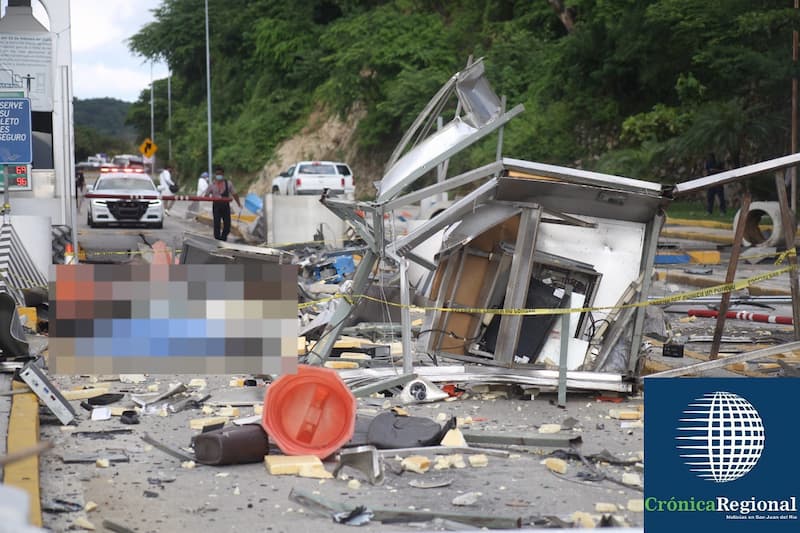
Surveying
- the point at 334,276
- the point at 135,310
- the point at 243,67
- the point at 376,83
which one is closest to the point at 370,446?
the point at 135,310

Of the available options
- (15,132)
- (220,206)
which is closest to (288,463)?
(15,132)

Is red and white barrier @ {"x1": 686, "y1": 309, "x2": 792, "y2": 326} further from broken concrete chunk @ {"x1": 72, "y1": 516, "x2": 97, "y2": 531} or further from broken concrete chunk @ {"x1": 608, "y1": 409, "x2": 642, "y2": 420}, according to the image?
broken concrete chunk @ {"x1": 72, "y1": 516, "x2": 97, "y2": 531}

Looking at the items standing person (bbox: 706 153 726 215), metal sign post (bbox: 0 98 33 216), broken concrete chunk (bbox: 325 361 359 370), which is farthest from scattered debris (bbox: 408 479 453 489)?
standing person (bbox: 706 153 726 215)

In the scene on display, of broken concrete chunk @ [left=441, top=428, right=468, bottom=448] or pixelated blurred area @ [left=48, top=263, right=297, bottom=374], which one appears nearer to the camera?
broken concrete chunk @ [left=441, top=428, right=468, bottom=448]

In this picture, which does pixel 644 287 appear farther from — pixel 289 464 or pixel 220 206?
pixel 220 206

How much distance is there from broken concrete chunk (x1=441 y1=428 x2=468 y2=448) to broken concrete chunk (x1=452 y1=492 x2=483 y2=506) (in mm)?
1123

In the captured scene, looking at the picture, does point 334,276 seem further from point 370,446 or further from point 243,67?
point 243,67

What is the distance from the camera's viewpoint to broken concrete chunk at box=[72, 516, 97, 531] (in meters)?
6.08

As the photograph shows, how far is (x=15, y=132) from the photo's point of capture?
15383mm

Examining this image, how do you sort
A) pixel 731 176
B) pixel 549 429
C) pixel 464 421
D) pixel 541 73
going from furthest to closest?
pixel 541 73, pixel 731 176, pixel 464 421, pixel 549 429

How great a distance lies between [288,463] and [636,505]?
221 cm

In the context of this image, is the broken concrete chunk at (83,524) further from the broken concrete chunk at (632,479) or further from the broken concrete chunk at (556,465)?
the broken concrete chunk at (632,479)

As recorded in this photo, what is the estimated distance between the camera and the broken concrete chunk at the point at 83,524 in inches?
239

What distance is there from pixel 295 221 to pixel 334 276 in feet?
20.8
